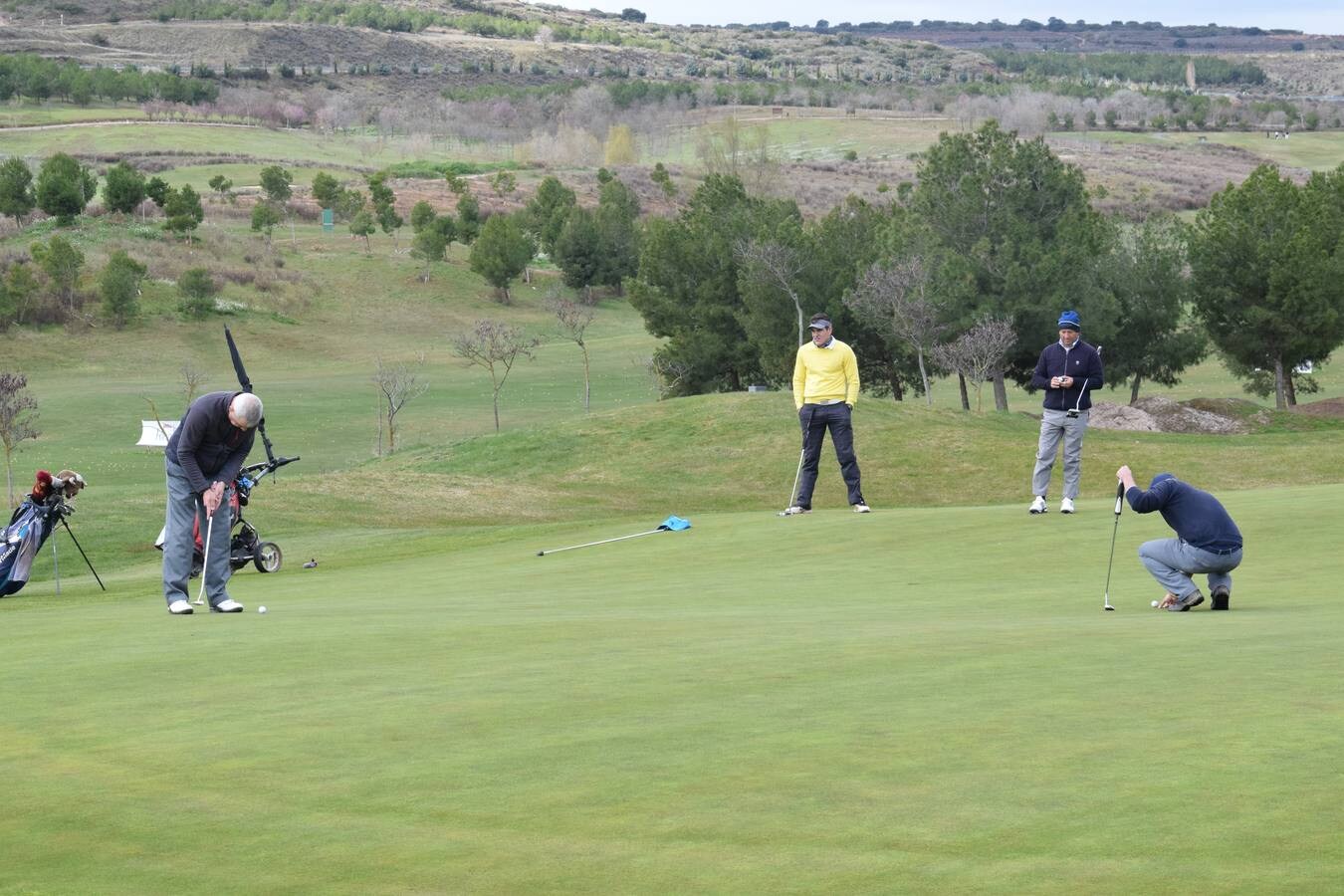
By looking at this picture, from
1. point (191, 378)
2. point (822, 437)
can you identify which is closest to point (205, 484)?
point (822, 437)

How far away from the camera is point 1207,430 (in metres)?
62.4

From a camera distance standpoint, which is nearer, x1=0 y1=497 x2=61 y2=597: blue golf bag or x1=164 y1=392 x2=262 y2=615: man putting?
x1=164 y1=392 x2=262 y2=615: man putting

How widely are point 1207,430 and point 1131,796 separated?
59.3 metres

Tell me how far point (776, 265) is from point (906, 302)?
7.98 m

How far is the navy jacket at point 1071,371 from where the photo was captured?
20.9 metres

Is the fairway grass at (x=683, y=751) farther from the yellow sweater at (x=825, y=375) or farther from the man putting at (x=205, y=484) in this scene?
the yellow sweater at (x=825, y=375)

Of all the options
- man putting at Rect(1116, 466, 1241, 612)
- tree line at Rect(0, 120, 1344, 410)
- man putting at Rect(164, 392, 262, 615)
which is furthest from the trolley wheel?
tree line at Rect(0, 120, 1344, 410)

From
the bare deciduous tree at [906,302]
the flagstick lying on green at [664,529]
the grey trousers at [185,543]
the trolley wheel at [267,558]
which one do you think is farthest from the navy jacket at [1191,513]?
the bare deciduous tree at [906,302]

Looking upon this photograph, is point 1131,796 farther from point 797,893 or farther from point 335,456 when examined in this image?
Answer: point 335,456

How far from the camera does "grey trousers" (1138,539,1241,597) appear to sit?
1321cm

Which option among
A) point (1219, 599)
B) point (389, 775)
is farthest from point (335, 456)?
point (389, 775)

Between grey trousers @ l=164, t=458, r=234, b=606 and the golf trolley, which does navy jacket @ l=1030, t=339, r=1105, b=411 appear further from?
grey trousers @ l=164, t=458, r=234, b=606

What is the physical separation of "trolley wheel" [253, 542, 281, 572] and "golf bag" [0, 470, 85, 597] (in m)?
2.72

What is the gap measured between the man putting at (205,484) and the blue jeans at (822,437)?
9.66 metres
